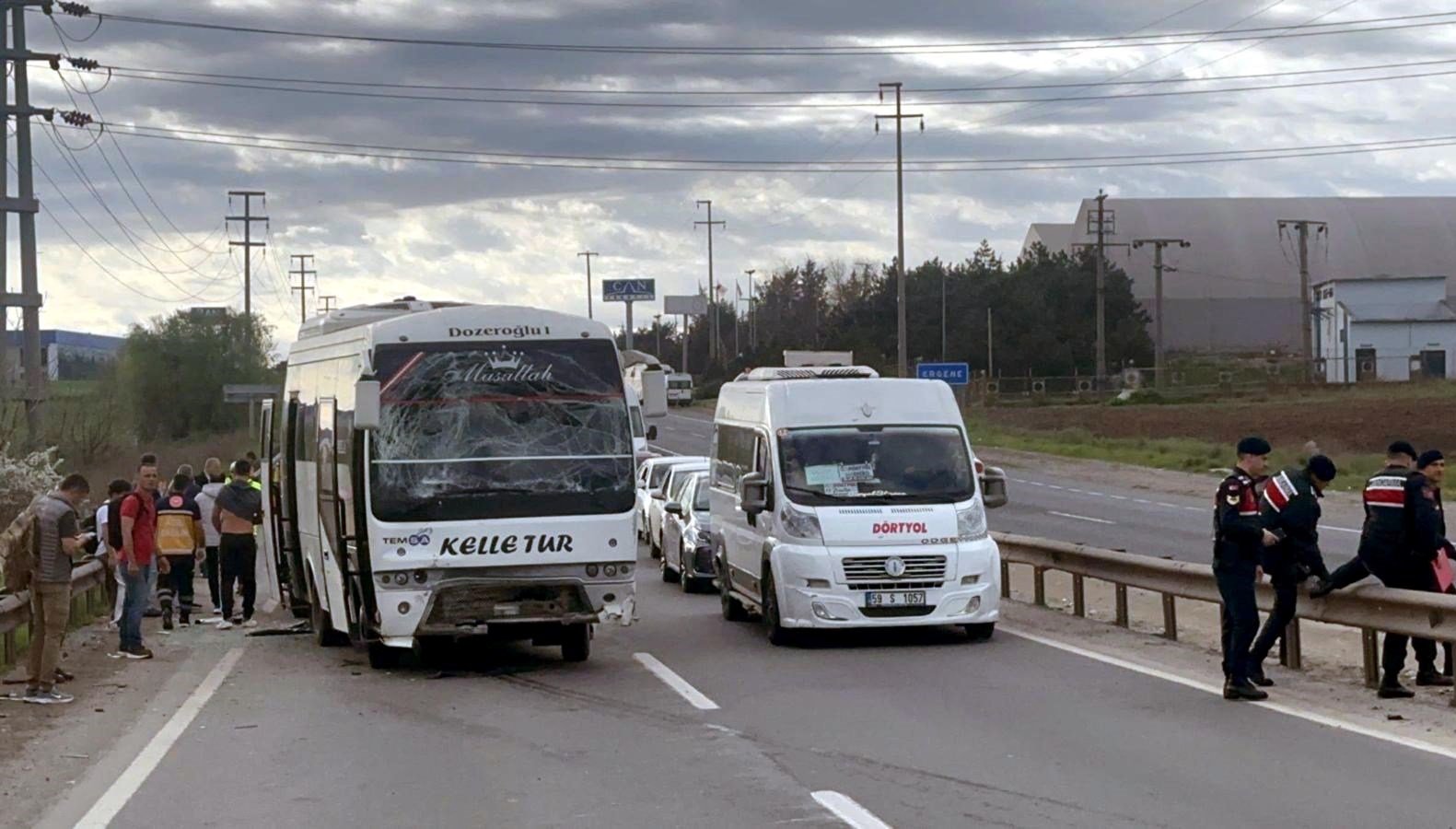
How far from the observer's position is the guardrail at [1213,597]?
40.2ft

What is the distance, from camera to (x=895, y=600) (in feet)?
53.0

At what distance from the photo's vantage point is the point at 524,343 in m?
15.4

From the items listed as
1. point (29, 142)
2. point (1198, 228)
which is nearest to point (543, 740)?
point (29, 142)

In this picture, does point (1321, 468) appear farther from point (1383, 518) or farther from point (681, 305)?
point (681, 305)

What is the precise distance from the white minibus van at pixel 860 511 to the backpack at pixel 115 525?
6.25 metres

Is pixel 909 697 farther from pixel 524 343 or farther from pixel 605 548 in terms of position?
pixel 524 343

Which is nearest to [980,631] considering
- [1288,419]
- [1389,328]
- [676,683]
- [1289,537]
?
[676,683]

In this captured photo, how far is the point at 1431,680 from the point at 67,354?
144 meters

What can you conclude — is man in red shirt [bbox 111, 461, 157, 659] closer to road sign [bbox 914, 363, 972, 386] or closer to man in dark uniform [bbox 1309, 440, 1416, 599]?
man in dark uniform [bbox 1309, 440, 1416, 599]

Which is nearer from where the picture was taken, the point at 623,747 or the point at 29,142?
the point at 623,747

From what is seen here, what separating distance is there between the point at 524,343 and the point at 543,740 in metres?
4.84

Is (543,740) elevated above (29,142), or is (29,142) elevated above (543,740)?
(29,142)

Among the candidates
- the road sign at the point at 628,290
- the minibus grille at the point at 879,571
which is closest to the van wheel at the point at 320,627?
the minibus grille at the point at 879,571

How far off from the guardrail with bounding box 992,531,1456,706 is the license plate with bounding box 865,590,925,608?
2224mm
